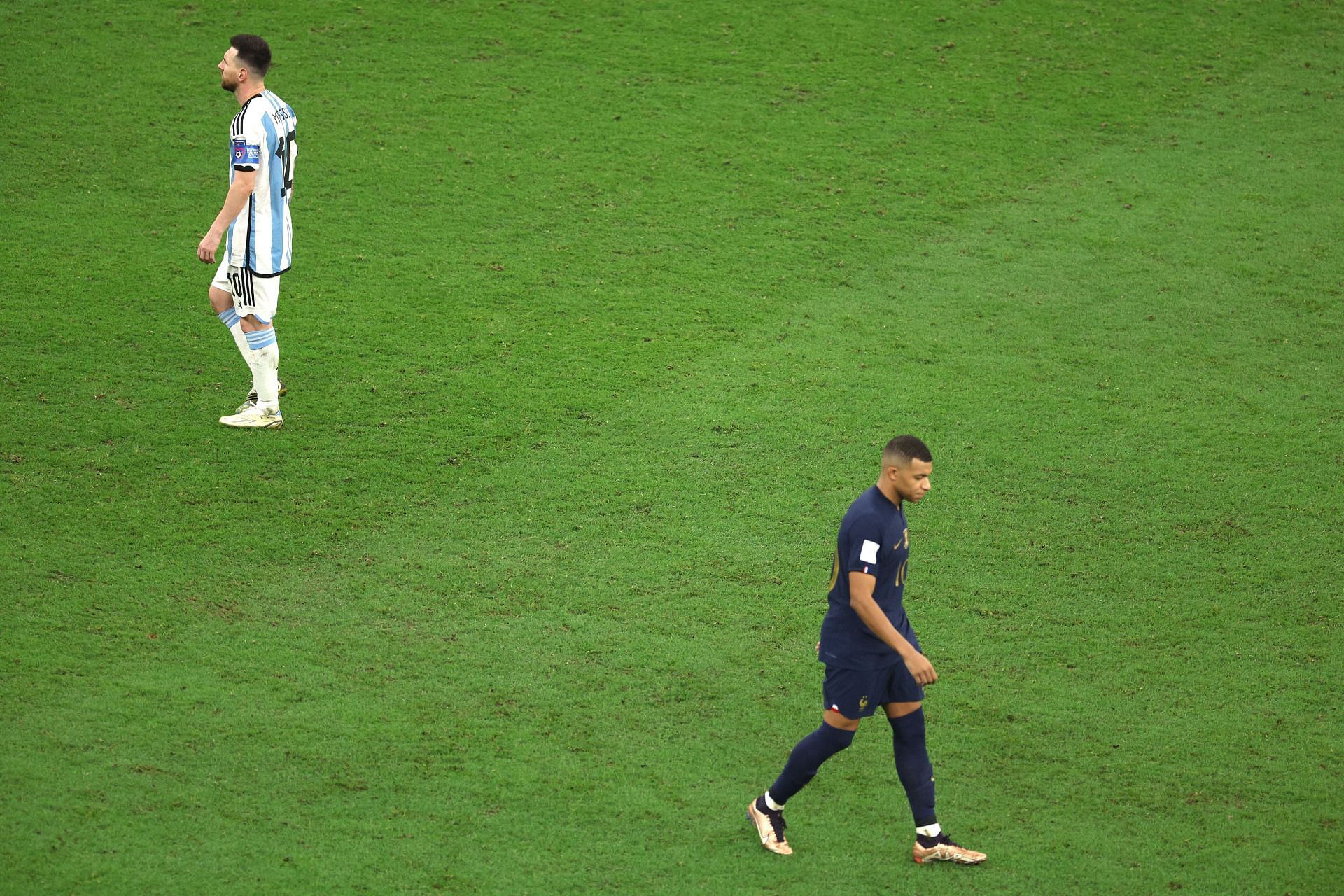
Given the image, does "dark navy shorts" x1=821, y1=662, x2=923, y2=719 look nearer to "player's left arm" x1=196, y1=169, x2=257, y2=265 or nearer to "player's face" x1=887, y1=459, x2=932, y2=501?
"player's face" x1=887, y1=459, x2=932, y2=501

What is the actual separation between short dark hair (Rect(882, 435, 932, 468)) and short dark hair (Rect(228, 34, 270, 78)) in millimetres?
4102

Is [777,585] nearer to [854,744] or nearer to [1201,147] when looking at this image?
[854,744]

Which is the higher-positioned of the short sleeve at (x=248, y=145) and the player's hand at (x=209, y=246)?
the short sleeve at (x=248, y=145)

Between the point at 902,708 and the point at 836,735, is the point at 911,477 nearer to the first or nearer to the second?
the point at 902,708

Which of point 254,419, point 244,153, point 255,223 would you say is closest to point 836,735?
point 254,419

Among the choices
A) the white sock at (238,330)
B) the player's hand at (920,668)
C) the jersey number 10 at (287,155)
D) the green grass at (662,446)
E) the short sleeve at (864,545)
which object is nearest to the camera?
the player's hand at (920,668)

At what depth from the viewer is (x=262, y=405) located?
23.7 feet

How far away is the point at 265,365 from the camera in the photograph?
704cm

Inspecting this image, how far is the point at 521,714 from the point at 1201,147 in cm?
872

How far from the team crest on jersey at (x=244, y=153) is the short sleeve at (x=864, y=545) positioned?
409 centimetres

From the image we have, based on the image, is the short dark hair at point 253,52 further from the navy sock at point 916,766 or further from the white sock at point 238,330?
the navy sock at point 916,766

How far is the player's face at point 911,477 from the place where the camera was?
4.48m

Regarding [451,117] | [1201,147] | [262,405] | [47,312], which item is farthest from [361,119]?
[1201,147]

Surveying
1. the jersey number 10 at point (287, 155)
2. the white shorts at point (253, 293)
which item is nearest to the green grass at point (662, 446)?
the white shorts at point (253, 293)
